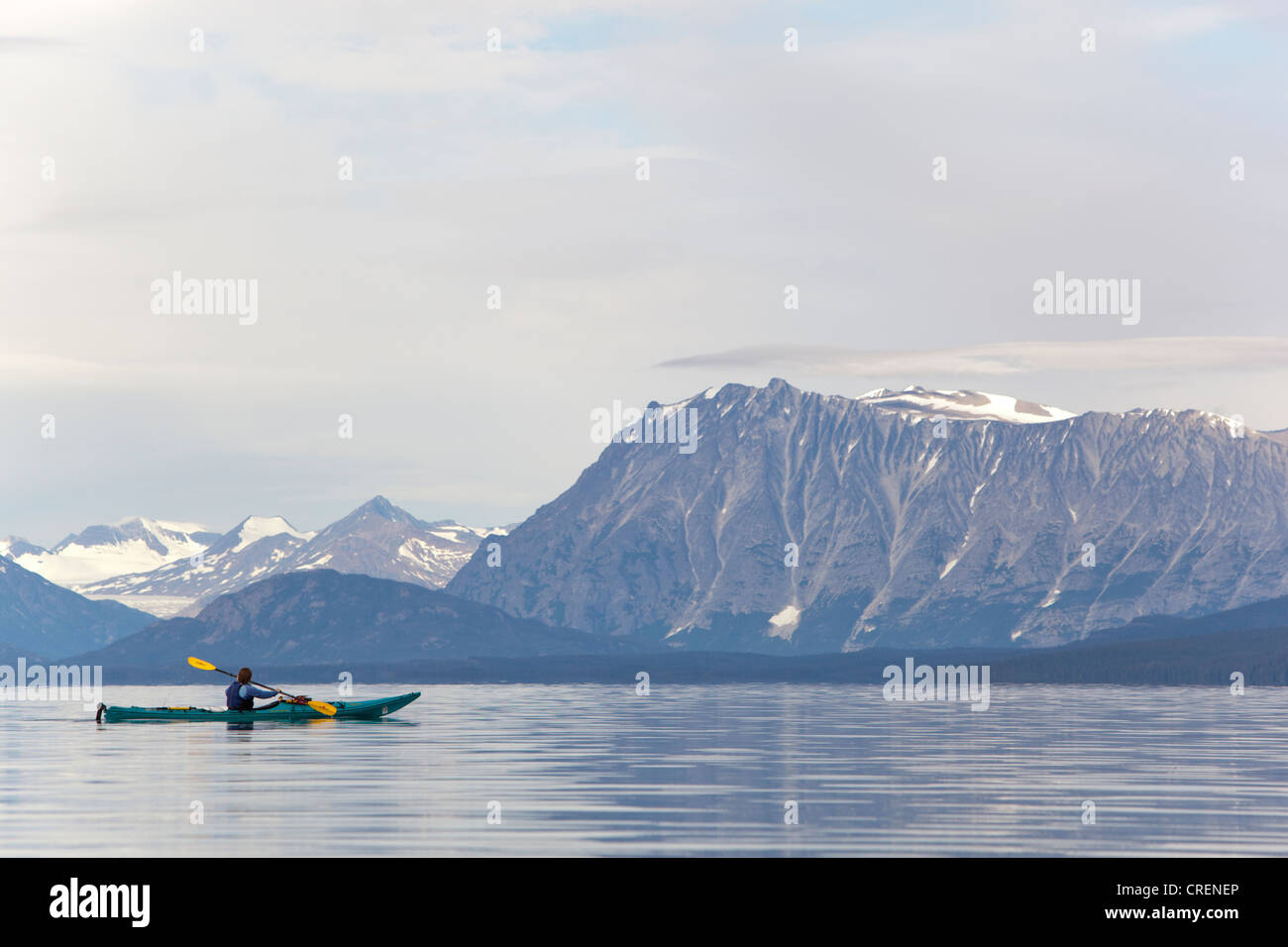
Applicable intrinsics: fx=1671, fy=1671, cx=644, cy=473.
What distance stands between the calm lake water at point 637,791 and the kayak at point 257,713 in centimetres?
129

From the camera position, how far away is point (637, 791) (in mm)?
66625

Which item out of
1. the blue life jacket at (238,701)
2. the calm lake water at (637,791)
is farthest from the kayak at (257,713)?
the calm lake water at (637,791)

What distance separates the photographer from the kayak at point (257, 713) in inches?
4614

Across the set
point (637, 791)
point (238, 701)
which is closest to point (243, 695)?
point (238, 701)

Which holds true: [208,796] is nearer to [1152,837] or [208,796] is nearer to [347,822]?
[347,822]

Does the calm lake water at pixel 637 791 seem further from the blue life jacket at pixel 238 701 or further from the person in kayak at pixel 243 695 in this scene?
the person in kayak at pixel 243 695

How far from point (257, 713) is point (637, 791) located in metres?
58.6

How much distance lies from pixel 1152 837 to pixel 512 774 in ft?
108

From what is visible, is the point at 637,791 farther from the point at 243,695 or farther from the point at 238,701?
the point at 243,695

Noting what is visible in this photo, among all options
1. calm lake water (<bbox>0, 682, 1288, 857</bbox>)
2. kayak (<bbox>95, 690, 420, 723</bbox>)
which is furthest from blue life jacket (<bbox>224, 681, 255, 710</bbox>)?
calm lake water (<bbox>0, 682, 1288, 857</bbox>)
